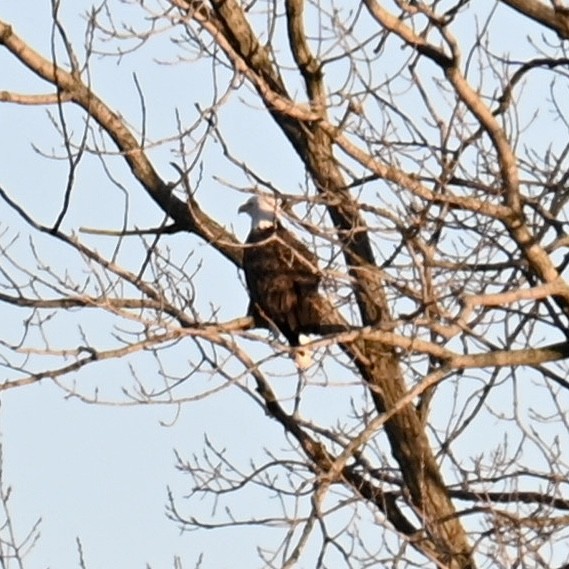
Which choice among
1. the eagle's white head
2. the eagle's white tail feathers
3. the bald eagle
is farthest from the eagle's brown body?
the eagle's white tail feathers

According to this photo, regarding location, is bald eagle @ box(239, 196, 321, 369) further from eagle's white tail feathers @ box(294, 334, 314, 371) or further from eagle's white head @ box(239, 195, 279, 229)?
eagle's white tail feathers @ box(294, 334, 314, 371)

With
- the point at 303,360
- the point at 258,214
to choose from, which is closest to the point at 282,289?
the point at 258,214

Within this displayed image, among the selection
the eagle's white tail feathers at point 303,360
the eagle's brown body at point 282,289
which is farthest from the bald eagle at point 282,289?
the eagle's white tail feathers at point 303,360

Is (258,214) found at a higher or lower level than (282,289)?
higher

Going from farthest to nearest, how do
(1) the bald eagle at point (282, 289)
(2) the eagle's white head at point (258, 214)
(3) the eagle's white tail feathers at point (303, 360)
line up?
(2) the eagle's white head at point (258, 214) → (1) the bald eagle at point (282, 289) → (3) the eagle's white tail feathers at point (303, 360)

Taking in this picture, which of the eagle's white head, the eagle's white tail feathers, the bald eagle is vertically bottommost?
the eagle's white tail feathers

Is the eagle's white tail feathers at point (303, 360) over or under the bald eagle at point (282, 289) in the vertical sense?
under

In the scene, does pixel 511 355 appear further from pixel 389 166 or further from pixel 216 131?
pixel 216 131

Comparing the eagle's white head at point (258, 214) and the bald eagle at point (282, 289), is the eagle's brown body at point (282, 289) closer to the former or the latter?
the bald eagle at point (282, 289)

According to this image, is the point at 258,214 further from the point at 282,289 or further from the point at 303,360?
the point at 303,360

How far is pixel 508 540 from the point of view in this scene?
19.1 ft

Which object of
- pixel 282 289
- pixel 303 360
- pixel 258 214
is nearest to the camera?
pixel 303 360

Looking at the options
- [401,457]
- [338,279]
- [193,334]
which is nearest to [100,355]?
[193,334]

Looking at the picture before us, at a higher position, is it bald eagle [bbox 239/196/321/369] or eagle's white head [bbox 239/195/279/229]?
eagle's white head [bbox 239/195/279/229]
